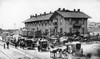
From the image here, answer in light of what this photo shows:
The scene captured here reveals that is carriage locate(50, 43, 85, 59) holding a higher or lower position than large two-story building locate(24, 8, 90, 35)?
lower

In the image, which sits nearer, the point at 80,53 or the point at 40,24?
the point at 80,53

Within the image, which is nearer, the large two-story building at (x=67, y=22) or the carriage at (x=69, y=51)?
the carriage at (x=69, y=51)

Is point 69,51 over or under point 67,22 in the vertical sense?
under

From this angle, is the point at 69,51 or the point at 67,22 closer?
the point at 69,51

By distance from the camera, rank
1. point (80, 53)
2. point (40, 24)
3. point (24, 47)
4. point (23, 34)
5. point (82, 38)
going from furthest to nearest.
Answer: point (40, 24) → point (23, 34) → point (82, 38) → point (24, 47) → point (80, 53)

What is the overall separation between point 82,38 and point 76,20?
28.8ft

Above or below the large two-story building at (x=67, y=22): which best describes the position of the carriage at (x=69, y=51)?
below

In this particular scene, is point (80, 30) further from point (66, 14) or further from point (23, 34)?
point (23, 34)

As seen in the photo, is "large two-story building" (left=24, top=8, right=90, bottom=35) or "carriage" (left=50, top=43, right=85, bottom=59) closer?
"carriage" (left=50, top=43, right=85, bottom=59)

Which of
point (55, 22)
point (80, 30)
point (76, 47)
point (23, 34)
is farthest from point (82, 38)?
point (23, 34)

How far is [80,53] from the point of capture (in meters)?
21.3

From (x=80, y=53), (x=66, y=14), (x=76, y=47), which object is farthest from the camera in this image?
(x=66, y=14)

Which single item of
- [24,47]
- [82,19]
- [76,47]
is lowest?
[24,47]

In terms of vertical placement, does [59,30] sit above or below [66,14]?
below
